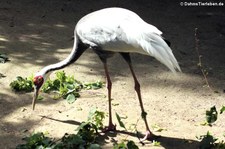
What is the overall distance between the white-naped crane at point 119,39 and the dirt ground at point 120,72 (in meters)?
0.33

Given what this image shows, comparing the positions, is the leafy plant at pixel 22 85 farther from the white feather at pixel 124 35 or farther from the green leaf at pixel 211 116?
the green leaf at pixel 211 116

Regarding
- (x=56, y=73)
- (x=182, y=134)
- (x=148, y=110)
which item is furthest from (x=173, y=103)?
(x=56, y=73)

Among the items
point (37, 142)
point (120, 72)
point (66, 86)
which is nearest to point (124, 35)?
point (37, 142)

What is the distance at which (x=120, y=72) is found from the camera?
5.96m

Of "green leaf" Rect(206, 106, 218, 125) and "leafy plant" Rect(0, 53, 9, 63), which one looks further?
"leafy plant" Rect(0, 53, 9, 63)

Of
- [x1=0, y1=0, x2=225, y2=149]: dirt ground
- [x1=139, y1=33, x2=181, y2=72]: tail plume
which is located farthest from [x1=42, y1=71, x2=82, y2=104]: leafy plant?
[x1=139, y1=33, x2=181, y2=72]: tail plume

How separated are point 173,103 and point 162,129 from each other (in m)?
0.60

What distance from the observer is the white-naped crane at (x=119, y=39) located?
410cm

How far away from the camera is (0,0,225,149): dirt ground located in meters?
4.77

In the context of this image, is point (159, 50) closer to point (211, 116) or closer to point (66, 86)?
point (211, 116)

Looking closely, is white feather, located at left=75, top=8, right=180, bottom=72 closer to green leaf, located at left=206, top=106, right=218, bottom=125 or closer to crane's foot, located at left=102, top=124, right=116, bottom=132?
green leaf, located at left=206, top=106, right=218, bottom=125

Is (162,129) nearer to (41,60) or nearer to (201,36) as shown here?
(41,60)

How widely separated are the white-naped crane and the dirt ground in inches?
13.2

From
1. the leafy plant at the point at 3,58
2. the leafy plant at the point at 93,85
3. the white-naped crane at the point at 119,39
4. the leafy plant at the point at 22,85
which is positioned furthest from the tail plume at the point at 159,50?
the leafy plant at the point at 3,58
